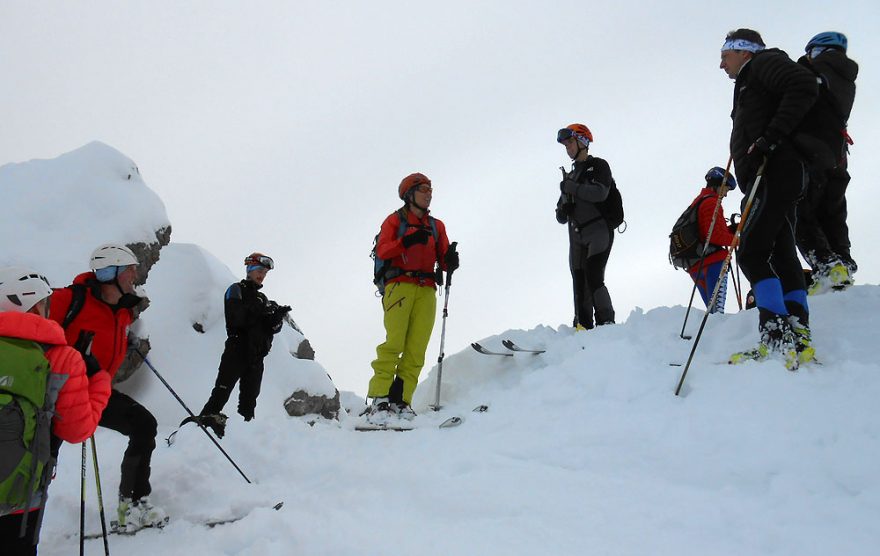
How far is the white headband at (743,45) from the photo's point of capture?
15.5 ft

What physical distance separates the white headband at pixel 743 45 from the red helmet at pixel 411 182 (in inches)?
121

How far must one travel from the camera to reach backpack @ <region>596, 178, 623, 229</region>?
7.58 metres

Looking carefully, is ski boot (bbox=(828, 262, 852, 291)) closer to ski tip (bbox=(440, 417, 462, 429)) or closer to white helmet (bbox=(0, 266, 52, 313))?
ski tip (bbox=(440, 417, 462, 429))

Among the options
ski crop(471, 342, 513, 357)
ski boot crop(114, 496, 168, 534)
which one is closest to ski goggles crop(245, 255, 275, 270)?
ski crop(471, 342, 513, 357)

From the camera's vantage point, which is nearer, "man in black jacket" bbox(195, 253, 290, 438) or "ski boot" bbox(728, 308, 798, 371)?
"ski boot" bbox(728, 308, 798, 371)

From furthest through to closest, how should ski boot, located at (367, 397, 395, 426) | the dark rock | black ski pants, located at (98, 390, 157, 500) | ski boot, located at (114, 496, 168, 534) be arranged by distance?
1. the dark rock
2. ski boot, located at (367, 397, 395, 426)
3. black ski pants, located at (98, 390, 157, 500)
4. ski boot, located at (114, 496, 168, 534)

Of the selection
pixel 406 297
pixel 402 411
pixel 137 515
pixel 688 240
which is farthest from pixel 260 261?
pixel 688 240

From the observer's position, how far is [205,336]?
1217 centimetres

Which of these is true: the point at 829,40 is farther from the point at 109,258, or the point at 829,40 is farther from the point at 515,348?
the point at 109,258

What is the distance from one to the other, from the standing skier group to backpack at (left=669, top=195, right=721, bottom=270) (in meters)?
0.06

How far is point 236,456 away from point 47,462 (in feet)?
7.50

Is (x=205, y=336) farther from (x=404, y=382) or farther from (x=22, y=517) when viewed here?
(x=22, y=517)

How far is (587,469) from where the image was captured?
364 cm

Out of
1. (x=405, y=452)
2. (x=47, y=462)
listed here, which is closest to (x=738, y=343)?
(x=405, y=452)
